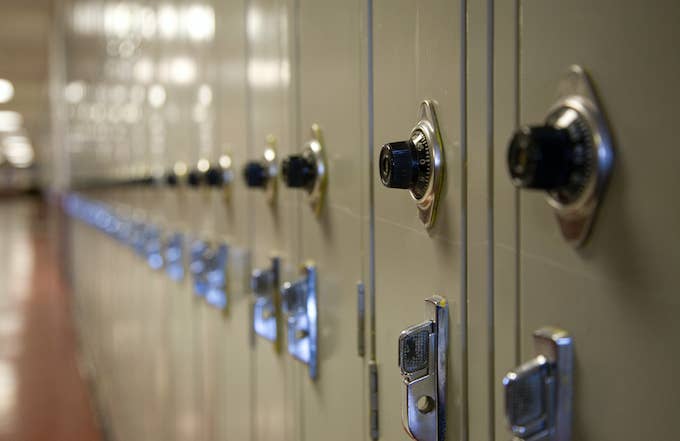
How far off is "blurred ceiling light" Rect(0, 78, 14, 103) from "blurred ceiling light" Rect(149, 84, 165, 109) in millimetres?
14160

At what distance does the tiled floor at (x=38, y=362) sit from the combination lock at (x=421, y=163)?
4.16 m

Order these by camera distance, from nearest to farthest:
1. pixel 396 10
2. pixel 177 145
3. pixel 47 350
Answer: pixel 396 10
pixel 177 145
pixel 47 350

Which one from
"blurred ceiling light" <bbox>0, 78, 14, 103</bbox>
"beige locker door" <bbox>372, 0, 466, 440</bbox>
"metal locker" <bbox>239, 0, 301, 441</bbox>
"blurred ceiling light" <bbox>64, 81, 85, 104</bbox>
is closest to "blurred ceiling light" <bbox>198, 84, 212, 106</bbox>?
"metal locker" <bbox>239, 0, 301, 441</bbox>

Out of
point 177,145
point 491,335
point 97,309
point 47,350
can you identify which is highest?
point 177,145

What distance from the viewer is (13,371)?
5371 mm

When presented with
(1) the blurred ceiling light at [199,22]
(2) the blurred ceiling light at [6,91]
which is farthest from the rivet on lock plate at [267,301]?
(2) the blurred ceiling light at [6,91]

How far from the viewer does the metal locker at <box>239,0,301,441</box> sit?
1172 mm

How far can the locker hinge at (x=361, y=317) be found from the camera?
0.90 metres

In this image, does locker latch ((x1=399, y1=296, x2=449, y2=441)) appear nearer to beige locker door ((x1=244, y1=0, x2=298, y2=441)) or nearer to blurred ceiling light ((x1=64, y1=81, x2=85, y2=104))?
beige locker door ((x1=244, y1=0, x2=298, y2=441))

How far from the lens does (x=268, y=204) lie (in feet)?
4.27

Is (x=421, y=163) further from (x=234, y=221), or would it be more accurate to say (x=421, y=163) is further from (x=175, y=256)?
(x=175, y=256)

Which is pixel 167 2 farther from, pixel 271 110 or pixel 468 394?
pixel 468 394

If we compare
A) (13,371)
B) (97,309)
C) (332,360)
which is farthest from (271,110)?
(13,371)

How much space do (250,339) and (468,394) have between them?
0.88 m
